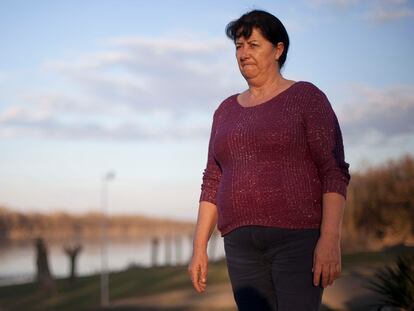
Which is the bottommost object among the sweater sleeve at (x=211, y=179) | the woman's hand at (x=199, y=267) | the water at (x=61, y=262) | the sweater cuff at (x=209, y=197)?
the water at (x=61, y=262)

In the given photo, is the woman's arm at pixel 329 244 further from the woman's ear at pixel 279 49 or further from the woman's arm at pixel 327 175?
the woman's ear at pixel 279 49

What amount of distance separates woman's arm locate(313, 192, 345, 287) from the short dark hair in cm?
65

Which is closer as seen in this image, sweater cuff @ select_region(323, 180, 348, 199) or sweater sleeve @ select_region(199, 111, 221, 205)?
sweater cuff @ select_region(323, 180, 348, 199)

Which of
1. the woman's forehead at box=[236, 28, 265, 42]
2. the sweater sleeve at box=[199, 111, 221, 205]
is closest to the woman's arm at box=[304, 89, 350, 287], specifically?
the woman's forehead at box=[236, 28, 265, 42]

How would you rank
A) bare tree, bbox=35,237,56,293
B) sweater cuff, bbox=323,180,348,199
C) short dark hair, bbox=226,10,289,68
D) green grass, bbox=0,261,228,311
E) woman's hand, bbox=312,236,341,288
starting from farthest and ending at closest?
bare tree, bbox=35,237,56,293
green grass, bbox=0,261,228,311
short dark hair, bbox=226,10,289,68
sweater cuff, bbox=323,180,348,199
woman's hand, bbox=312,236,341,288

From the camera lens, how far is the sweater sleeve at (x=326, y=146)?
2518 millimetres

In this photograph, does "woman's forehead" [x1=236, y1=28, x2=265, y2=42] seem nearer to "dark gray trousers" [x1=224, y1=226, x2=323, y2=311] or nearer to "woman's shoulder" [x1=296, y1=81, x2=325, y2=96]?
"woman's shoulder" [x1=296, y1=81, x2=325, y2=96]

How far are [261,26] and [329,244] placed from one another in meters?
0.86

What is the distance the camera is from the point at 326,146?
255cm

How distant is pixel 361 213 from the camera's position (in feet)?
113

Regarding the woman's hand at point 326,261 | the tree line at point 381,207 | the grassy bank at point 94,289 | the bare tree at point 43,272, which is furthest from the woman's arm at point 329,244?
the bare tree at point 43,272

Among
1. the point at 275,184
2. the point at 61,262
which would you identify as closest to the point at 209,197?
the point at 275,184

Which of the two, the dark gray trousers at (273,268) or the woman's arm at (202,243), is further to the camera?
the woman's arm at (202,243)

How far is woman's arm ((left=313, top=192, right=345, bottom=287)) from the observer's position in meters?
2.39
